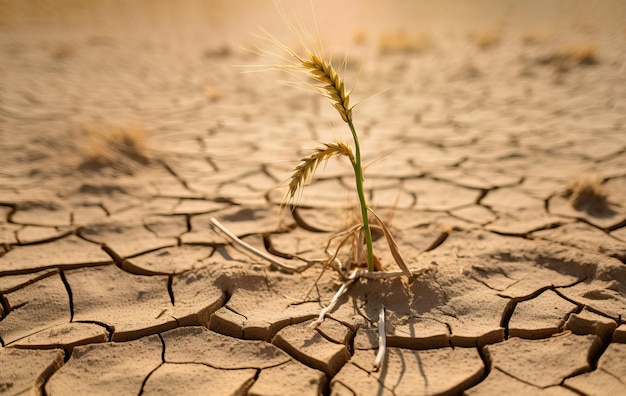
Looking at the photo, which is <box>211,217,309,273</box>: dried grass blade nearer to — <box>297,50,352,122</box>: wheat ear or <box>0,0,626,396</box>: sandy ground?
<box>0,0,626,396</box>: sandy ground

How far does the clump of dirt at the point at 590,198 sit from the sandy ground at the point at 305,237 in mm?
11

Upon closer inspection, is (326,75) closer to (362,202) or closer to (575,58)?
(362,202)

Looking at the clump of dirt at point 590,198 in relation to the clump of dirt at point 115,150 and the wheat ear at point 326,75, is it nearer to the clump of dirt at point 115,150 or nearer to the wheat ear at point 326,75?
the wheat ear at point 326,75

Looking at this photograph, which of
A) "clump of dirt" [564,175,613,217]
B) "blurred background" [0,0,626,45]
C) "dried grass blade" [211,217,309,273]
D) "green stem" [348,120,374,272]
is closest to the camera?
"green stem" [348,120,374,272]

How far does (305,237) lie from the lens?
2.18 metres

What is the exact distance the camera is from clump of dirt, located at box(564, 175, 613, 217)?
2.24m

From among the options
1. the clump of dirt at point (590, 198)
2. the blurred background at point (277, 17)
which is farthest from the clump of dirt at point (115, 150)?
the blurred background at point (277, 17)

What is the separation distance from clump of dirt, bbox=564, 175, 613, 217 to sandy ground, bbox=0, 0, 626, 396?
0.01 metres

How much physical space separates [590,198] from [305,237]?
4.55 ft

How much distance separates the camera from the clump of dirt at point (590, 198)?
2.24 metres

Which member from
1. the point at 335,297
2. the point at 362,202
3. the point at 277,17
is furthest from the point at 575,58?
the point at 277,17

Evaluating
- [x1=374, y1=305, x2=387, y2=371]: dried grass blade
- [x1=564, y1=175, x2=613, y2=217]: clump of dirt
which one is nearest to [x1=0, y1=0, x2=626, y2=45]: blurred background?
[x1=564, y1=175, x2=613, y2=217]: clump of dirt

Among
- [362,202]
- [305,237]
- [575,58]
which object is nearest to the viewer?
[362,202]

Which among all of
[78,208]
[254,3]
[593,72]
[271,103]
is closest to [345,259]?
[78,208]
